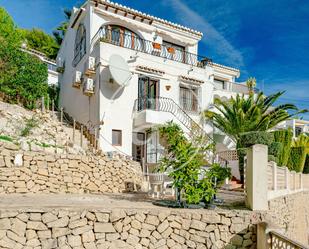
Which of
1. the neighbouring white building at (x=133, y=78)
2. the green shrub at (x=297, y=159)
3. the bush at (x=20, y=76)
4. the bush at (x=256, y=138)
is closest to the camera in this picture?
the bush at (x=256, y=138)

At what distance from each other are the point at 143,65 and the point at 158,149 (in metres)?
4.97

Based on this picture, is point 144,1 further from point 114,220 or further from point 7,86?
point 114,220

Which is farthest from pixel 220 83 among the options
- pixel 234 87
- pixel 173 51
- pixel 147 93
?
pixel 147 93

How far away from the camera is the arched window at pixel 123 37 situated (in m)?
17.4

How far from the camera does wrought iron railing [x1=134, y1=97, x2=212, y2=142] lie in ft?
55.6

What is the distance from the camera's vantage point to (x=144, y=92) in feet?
56.9

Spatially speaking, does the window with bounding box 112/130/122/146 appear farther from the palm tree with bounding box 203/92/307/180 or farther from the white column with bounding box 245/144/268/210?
the white column with bounding box 245/144/268/210

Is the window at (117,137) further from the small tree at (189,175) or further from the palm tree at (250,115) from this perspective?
the small tree at (189,175)

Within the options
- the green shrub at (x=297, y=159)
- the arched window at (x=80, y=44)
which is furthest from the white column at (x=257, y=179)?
the arched window at (x=80, y=44)

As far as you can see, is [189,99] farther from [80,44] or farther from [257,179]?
[257,179]

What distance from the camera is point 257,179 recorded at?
27.0 feet

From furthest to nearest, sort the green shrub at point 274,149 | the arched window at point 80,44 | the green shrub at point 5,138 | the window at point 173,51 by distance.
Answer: the window at point 173,51, the arched window at point 80,44, the green shrub at point 274,149, the green shrub at point 5,138

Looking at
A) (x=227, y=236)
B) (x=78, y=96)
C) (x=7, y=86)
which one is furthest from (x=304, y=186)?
(x=7, y=86)

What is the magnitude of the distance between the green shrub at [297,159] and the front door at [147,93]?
10265 millimetres
